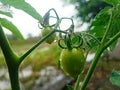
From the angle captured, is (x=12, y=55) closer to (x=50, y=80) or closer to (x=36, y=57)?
(x=50, y=80)

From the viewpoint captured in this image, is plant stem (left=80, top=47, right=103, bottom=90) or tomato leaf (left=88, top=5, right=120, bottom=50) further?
tomato leaf (left=88, top=5, right=120, bottom=50)

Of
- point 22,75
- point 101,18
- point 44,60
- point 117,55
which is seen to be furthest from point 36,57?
point 101,18

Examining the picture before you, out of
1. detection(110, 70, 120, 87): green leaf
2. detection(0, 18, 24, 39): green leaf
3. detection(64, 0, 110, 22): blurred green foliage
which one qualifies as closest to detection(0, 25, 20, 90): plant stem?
detection(0, 18, 24, 39): green leaf

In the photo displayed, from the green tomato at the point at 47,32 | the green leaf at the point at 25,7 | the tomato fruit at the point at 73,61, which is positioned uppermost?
the green leaf at the point at 25,7

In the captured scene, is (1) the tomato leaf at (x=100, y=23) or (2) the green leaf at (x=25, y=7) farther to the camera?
(1) the tomato leaf at (x=100, y=23)

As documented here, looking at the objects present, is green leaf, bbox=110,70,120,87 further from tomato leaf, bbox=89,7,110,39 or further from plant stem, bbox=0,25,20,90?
plant stem, bbox=0,25,20,90

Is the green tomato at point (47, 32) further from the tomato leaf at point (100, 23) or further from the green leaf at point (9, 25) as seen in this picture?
the tomato leaf at point (100, 23)

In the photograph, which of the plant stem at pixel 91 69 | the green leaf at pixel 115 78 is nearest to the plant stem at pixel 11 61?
the plant stem at pixel 91 69
